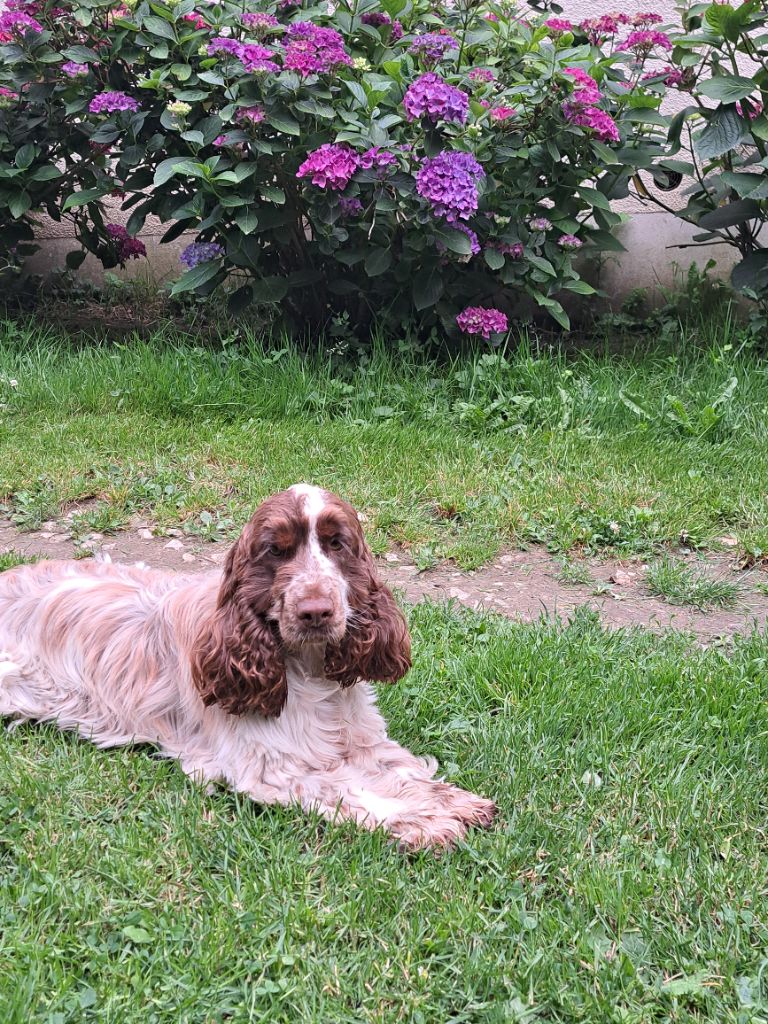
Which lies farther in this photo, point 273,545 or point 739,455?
point 739,455

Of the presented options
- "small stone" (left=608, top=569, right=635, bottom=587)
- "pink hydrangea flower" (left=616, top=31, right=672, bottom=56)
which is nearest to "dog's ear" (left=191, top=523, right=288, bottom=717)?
"small stone" (left=608, top=569, right=635, bottom=587)

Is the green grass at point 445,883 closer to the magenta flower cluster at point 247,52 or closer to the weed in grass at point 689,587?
the weed in grass at point 689,587

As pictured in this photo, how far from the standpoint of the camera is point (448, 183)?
19.2ft

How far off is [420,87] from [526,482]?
7.53 feet

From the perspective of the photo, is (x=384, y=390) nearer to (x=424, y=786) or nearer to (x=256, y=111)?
(x=256, y=111)

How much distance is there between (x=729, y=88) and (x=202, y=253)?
3362 mm

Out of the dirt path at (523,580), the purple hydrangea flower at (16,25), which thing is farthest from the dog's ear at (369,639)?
the purple hydrangea flower at (16,25)

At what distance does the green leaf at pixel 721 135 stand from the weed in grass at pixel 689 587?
9.53 feet

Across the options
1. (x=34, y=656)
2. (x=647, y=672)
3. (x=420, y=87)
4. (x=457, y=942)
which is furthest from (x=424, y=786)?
(x=420, y=87)

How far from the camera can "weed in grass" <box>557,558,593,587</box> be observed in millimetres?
4793

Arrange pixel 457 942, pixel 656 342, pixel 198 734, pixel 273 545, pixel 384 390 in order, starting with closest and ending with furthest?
pixel 457 942
pixel 273 545
pixel 198 734
pixel 384 390
pixel 656 342

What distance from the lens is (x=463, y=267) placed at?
673 centimetres

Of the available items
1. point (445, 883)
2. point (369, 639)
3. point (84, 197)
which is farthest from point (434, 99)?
point (445, 883)

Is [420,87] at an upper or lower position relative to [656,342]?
upper
